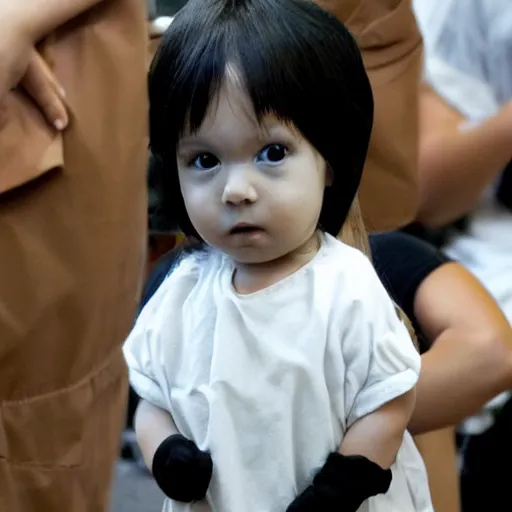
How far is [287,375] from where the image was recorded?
632mm

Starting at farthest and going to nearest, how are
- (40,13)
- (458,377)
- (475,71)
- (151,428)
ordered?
(475,71) < (458,377) < (151,428) < (40,13)

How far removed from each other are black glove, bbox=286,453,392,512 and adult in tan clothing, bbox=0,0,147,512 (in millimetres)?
162

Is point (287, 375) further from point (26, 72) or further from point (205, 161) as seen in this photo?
point (26, 72)

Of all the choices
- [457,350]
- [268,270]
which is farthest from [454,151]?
[268,270]

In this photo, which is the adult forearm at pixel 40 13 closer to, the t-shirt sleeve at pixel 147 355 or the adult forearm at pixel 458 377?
the t-shirt sleeve at pixel 147 355

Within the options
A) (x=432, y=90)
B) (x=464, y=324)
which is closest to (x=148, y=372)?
(x=464, y=324)

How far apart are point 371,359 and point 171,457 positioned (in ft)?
0.50

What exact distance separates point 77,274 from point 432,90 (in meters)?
0.81

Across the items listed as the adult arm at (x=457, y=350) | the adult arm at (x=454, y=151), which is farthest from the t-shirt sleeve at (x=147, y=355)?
the adult arm at (x=454, y=151)

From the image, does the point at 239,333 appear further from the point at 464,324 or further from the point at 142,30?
the point at 464,324

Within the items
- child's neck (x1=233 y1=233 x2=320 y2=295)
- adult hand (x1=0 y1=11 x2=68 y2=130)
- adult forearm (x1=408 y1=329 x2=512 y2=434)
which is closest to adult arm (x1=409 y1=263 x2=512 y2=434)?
adult forearm (x1=408 y1=329 x2=512 y2=434)

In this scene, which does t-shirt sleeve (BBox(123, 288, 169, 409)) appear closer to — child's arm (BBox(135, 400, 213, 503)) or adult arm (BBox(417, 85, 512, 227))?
child's arm (BBox(135, 400, 213, 503))

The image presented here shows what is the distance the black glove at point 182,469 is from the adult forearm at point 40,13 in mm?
288

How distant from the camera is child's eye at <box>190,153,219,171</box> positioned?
0.64m
